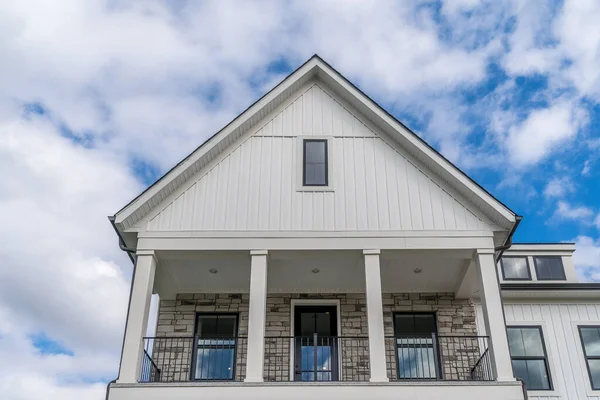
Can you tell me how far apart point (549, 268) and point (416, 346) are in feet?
15.4

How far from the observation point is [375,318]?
36.3 ft

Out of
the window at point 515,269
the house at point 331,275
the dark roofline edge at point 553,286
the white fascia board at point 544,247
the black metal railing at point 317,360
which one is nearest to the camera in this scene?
the house at point 331,275

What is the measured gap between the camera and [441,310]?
538 inches

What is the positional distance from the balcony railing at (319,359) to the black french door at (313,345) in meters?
0.02

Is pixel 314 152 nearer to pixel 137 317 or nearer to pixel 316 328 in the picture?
pixel 316 328

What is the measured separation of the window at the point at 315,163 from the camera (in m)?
12.5

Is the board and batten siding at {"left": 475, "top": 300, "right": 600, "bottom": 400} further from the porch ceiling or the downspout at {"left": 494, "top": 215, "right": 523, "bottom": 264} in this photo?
the downspout at {"left": 494, "top": 215, "right": 523, "bottom": 264}

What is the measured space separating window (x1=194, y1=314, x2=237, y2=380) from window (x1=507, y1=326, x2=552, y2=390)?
6.12 meters

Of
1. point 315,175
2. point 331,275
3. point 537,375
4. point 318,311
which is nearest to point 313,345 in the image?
point 318,311

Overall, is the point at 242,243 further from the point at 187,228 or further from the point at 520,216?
the point at 520,216

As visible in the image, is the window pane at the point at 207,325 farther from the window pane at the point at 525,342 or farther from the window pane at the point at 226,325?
the window pane at the point at 525,342

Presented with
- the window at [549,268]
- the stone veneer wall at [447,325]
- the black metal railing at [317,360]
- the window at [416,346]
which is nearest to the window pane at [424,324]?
the window at [416,346]

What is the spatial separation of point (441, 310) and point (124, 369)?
6992 millimetres

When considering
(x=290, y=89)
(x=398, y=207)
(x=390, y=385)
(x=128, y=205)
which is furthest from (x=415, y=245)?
(x=128, y=205)
